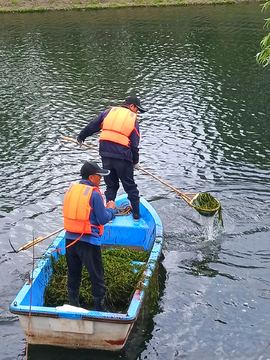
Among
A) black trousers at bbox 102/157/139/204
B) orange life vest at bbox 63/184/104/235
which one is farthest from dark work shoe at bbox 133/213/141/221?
orange life vest at bbox 63/184/104/235

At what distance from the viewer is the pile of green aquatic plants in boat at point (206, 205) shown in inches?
372

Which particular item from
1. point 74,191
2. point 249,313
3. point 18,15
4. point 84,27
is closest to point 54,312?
point 74,191

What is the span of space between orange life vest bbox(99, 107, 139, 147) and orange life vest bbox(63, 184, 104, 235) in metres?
2.27

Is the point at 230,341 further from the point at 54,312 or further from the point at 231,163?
the point at 231,163

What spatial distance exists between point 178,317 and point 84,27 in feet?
97.6

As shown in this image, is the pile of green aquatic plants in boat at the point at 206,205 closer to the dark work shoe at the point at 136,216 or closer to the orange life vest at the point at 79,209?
the dark work shoe at the point at 136,216

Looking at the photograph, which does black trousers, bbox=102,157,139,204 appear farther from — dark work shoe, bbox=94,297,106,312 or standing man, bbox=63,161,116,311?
dark work shoe, bbox=94,297,106,312

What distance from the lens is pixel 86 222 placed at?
6246mm

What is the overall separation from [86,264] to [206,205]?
3988mm

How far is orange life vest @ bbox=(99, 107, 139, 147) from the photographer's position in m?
8.34

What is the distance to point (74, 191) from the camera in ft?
20.5

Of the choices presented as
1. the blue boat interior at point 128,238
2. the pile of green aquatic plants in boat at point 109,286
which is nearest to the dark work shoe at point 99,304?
the pile of green aquatic plants in boat at point 109,286

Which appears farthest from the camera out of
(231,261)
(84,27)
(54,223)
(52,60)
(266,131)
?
(84,27)

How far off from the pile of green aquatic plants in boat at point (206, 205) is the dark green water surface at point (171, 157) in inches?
11.4
